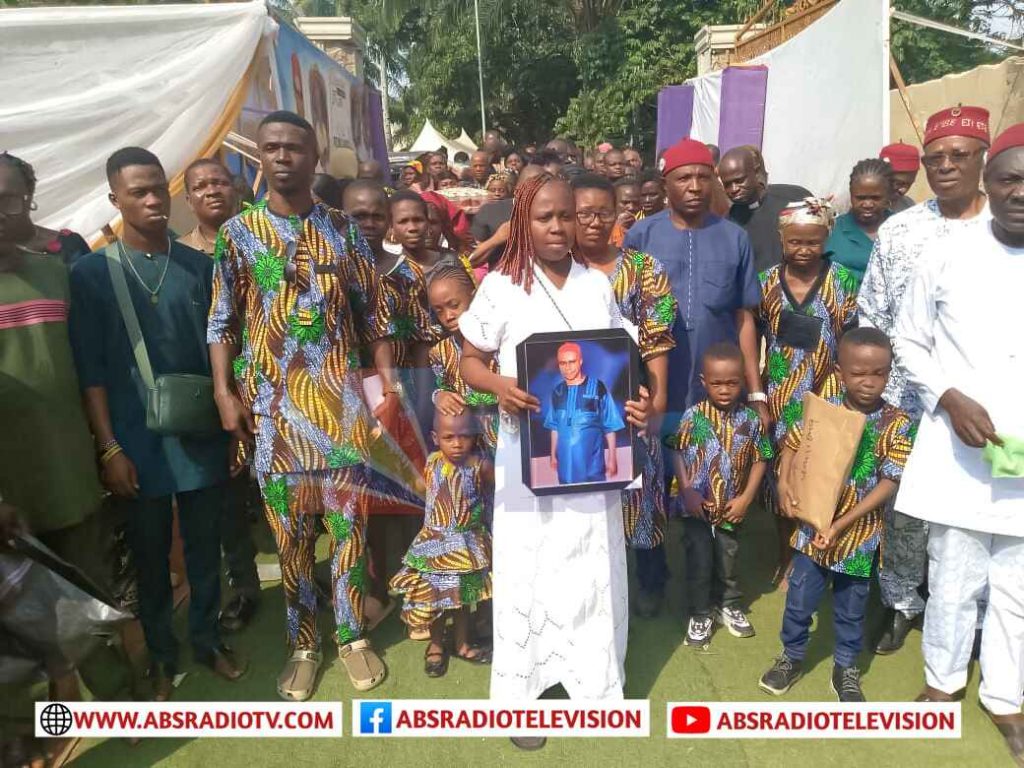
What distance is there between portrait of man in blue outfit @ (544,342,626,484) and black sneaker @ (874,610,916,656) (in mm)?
1765

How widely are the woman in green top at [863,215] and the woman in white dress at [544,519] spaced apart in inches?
72.6

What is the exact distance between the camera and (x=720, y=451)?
3215 mm

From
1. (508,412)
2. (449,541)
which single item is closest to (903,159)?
(508,412)

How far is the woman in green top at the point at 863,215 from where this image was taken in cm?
369

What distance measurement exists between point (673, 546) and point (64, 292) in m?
3.29

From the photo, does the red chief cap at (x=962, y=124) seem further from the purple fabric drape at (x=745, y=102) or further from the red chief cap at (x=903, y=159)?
the purple fabric drape at (x=745, y=102)

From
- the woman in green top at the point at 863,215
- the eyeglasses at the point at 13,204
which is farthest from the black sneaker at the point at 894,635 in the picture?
the eyeglasses at the point at 13,204

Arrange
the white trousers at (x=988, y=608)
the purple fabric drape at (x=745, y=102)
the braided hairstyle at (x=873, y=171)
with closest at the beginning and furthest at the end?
1. the white trousers at (x=988, y=608)
2. the braided hairstyle at (x=873, y=171)
3. the purple fabric drape at (x=745, y=102)

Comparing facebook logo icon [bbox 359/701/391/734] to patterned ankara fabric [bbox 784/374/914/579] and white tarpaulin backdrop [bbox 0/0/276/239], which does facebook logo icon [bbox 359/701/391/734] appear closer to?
patterned ankara fabric [bbox 784/374/914/579]

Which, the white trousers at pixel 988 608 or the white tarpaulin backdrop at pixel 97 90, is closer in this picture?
the white trousers at pixel 988 608

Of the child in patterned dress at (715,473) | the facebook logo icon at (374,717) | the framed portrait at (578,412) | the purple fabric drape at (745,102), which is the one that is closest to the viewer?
the framed portrait at (578,412)

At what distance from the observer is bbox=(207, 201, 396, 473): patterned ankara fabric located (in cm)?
267

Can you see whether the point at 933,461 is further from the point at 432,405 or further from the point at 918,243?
the point at 432,405

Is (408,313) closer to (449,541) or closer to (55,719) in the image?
(449,541)
